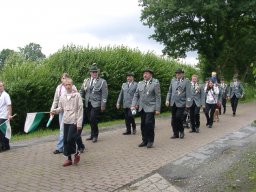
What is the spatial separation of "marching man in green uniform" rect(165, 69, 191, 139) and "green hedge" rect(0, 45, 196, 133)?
6.05 meters

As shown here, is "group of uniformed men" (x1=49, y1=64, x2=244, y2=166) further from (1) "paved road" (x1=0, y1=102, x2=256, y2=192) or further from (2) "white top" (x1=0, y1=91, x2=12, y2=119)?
(2) "white top" (x1=0, y1=91, x2=12, y2=119)

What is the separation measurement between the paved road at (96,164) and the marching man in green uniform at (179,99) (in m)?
0.44

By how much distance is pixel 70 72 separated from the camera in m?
19.0

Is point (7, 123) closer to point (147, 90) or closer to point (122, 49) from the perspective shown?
point (147, 90)

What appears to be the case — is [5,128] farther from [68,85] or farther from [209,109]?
[209,109]

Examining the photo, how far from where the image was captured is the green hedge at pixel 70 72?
17.0 meters

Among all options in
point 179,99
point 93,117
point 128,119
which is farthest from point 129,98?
point 93,117

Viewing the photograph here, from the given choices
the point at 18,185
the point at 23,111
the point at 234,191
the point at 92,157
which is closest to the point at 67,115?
the point at 92,157

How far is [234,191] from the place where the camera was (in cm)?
744

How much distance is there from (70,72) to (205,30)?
75.8 feet

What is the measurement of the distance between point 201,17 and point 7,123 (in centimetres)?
2948

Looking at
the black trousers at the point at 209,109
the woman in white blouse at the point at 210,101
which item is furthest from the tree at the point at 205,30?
the black trousers at the point at 209,109

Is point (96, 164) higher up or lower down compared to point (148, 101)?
lower down

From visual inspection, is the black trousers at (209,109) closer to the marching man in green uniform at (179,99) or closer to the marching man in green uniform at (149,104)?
the marching man in green uniform at (179,99)
